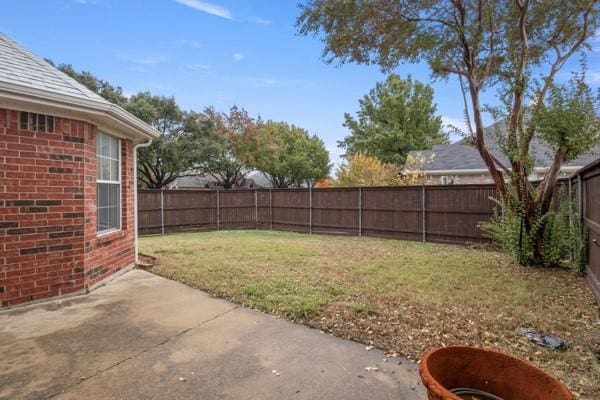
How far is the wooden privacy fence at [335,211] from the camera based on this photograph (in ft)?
29.8

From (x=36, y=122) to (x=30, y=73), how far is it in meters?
0.78

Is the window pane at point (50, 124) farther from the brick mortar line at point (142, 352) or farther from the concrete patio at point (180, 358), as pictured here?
the brick mortar line at point (142, 352)

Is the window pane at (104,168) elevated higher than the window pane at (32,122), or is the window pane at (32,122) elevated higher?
the window pane at (32,122)

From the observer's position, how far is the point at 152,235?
11672 millimetres

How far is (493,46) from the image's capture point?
6688 millimetres

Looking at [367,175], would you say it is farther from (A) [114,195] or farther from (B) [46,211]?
(B) [46,211]

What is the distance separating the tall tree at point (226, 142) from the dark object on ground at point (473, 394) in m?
22.3

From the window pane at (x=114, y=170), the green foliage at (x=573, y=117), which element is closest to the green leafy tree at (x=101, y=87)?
the window pane at (x=114, y=170)

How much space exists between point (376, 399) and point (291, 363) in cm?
75

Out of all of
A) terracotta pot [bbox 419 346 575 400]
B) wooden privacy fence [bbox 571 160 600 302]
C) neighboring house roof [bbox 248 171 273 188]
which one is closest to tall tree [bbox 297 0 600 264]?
wooden privacy fence [bbox 571 160 600 302]

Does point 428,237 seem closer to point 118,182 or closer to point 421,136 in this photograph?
point 118,182

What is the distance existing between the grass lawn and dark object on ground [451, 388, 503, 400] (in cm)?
100

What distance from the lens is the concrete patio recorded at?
227cm

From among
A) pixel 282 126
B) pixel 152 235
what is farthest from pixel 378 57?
pixel 282 126
